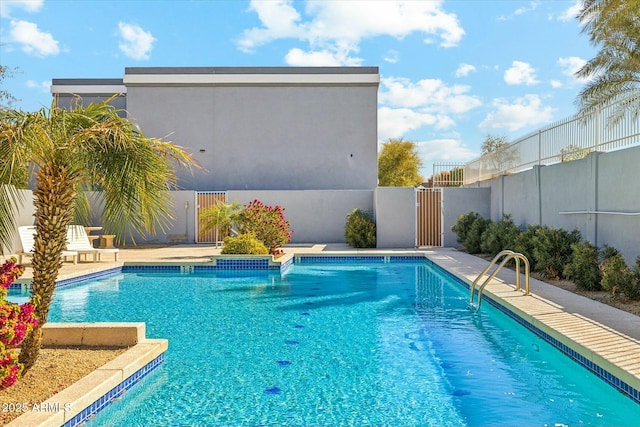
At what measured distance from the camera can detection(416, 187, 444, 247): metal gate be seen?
59.7ft

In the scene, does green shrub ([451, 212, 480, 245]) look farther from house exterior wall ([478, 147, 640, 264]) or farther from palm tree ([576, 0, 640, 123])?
palm tree ([576, 0, 640, 123])

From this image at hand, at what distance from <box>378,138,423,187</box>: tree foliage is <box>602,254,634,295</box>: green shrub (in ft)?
92.5

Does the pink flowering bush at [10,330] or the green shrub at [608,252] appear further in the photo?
the green shrub at [608,252]

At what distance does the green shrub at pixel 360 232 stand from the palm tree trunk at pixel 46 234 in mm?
13657

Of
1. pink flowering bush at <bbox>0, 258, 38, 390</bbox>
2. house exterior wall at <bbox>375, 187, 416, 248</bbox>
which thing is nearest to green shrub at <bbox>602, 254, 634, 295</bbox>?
pink flowering bush at <bbox>0, 258, 38, 390</bbox>

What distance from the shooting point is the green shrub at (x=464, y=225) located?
54.6ft

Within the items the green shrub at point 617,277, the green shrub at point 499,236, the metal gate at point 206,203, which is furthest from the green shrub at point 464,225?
the metal gate at point 206,203

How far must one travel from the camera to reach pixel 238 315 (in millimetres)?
8203

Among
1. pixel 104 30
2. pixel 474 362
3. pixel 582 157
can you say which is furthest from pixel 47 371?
pixel 104 30

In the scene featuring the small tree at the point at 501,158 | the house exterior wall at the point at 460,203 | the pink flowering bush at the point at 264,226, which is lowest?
the pink flowering bush at the point at 264,226

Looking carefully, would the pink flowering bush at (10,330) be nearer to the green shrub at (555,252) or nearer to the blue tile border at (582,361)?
the blue tile border at (582,361)

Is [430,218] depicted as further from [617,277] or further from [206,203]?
[617,277]

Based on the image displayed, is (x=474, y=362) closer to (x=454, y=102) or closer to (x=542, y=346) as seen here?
(x=542, y=346)

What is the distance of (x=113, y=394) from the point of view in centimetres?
448
